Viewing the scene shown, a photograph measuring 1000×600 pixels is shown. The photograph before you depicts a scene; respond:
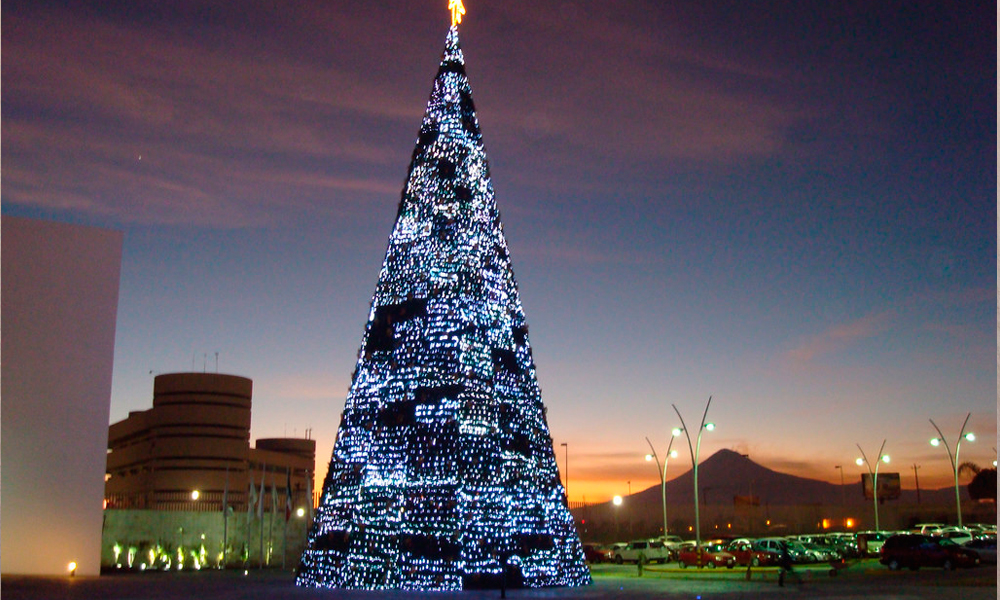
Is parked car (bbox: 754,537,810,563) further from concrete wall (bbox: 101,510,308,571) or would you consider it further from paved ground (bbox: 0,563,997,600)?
concrete wall (bbox: 101,510,308,571)

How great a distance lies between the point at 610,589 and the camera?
64.9 feet

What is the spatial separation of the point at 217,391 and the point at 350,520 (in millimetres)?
83260

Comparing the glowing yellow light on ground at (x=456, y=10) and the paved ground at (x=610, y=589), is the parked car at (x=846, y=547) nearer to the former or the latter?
the paved ground at (x=610, y=589)

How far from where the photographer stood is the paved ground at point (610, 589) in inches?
693

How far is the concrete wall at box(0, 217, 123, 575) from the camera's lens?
24.9m

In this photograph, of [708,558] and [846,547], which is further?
[846,547]

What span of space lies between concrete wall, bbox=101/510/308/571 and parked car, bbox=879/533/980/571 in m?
19.2

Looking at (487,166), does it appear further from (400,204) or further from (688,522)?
(688,522)

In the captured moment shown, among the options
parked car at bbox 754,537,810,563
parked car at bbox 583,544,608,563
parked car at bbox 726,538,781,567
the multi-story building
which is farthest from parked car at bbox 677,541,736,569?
the multi-story building

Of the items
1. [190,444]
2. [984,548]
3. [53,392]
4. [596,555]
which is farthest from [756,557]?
[190,444]

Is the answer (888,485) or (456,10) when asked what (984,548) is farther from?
(456,10)

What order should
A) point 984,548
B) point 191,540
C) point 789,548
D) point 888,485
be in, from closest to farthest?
1. point 984,548
2. point 789,548
3. point 191,540
4. point 888,485

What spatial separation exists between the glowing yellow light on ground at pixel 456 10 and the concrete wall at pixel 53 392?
39.2 ft

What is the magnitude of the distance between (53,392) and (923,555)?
82.8ft
